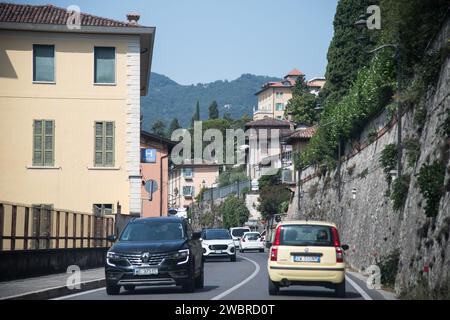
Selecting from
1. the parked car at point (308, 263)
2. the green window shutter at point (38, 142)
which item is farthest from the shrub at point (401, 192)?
the green window shutter at point (38, 142)

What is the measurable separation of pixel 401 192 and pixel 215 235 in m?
22.2

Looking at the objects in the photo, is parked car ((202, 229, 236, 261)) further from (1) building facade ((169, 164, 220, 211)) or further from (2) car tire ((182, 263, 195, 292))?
(1) building facade ((169, 164, 220, 211))

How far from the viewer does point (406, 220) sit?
84.4 feet

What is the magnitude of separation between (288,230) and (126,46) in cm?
2820

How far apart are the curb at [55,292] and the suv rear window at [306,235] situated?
5322 mm

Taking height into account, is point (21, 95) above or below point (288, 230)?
above

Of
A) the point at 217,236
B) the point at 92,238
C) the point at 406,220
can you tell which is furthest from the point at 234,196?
the point at 406,220

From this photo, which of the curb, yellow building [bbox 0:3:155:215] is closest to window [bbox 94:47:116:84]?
yellow building [bbox 0:3:155:215]

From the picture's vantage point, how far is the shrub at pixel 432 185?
20.4 metres

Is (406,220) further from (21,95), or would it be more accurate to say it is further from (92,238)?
(21,95)

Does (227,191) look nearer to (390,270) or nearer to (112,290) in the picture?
(390,270)

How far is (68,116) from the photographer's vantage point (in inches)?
1868

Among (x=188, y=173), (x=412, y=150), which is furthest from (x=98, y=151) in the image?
(x=188, y=173)

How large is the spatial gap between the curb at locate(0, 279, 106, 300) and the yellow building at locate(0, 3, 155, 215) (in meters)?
22.1
